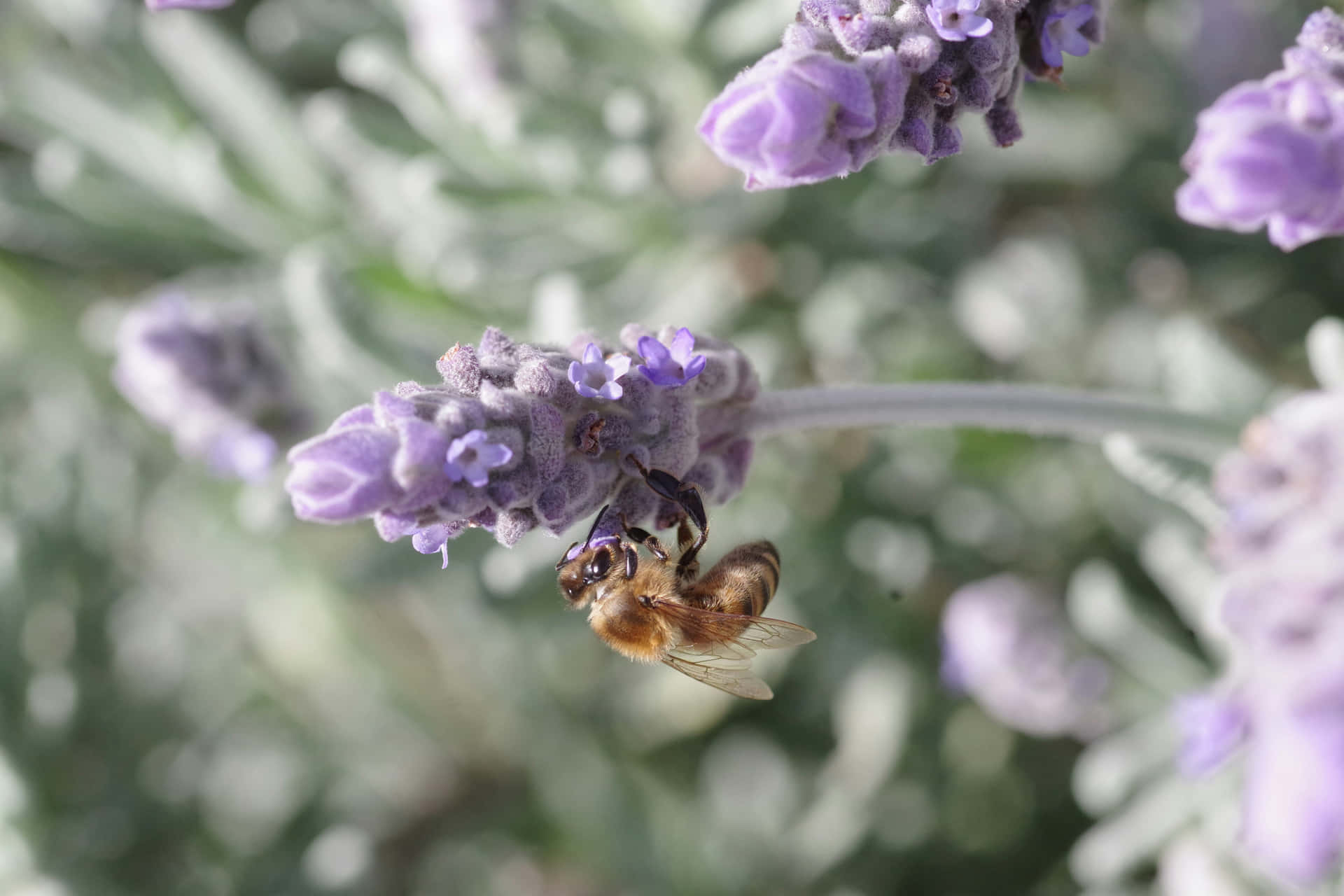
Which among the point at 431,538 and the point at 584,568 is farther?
the point at 584,568

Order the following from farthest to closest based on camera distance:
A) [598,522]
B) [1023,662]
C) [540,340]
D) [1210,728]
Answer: [1023,662] → [540,340] → [1210,728] → [598,522]

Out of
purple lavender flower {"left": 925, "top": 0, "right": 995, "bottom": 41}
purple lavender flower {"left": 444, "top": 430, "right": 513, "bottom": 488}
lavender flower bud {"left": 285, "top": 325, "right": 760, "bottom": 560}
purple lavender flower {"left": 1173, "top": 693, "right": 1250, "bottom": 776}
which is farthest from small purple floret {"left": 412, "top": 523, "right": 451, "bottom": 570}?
purple lavender flower {"left": 1173, "top": 693, "right": 1250, "bottom": 776}

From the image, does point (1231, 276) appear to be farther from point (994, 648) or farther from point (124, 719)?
point (124, 719)

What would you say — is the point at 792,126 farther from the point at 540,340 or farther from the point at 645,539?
the point at 540,340

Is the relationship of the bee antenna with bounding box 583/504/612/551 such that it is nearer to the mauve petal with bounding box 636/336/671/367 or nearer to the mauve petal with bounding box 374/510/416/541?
the mauve petal with bounding box 636/336/671/367

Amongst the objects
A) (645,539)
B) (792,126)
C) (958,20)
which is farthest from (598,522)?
(958,20)

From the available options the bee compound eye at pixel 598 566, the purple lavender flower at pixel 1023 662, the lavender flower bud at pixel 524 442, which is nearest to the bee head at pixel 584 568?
the bee compound eye at pixel 598 566
